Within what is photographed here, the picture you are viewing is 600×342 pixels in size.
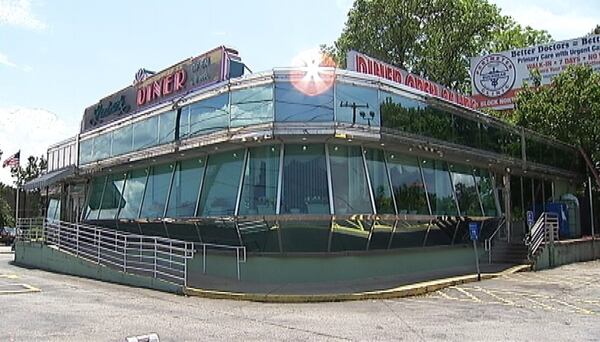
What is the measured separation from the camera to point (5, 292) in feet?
44.4

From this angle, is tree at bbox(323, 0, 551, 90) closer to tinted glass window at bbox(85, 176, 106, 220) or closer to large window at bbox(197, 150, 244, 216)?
tinted glass window at bbox(85, 176, 106, 220)

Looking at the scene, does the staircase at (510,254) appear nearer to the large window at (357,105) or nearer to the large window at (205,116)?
the large window at (357,105)

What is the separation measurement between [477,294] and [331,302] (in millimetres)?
3855

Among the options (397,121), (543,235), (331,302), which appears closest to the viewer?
(331,302)

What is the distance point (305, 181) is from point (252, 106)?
248 centimetres

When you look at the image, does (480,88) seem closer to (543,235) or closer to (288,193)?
(543,235)

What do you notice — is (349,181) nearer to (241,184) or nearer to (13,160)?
(241,184)

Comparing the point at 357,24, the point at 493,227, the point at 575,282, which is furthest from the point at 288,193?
the point at 357,24

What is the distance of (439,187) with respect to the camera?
1878 centimetres

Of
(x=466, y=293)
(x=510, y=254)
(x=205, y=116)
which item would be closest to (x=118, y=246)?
(x=205, y=116)

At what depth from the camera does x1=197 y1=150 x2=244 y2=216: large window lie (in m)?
16.0

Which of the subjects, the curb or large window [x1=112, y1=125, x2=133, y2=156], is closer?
the curb

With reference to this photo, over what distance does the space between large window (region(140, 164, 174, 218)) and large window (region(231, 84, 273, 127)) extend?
4.73 m

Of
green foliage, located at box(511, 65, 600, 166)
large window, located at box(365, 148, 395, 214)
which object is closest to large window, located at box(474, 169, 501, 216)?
large window, located at box(365, 148, 395, 214)
